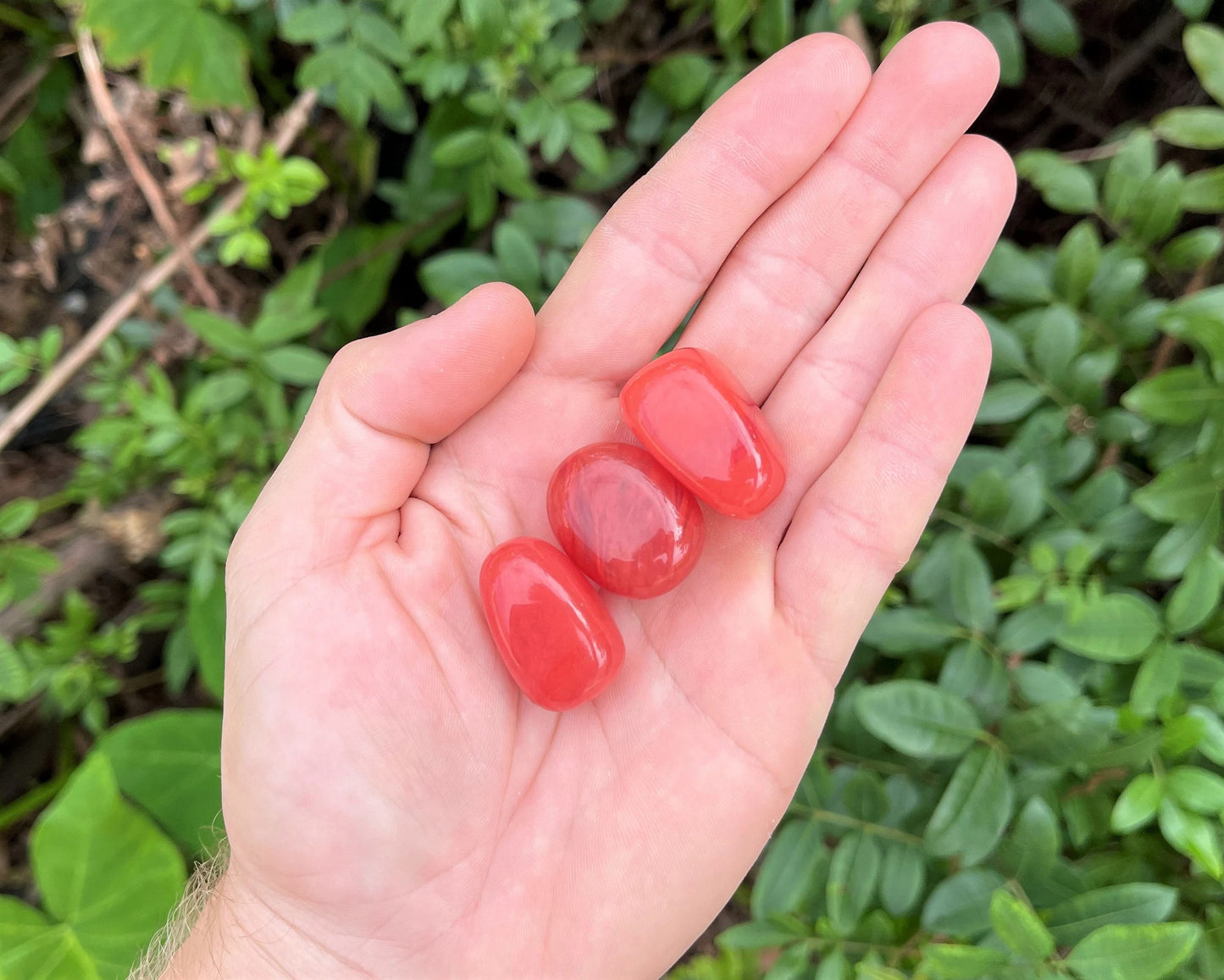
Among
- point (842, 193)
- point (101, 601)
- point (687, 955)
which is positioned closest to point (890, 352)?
point (842, 193)

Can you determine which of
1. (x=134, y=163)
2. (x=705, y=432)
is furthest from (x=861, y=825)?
(x=134, y=163)

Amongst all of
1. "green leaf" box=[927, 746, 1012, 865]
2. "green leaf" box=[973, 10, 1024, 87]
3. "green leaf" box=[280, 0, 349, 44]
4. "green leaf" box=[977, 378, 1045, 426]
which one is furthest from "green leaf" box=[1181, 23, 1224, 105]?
"green leaf" box=[280, 0, 349, 44]

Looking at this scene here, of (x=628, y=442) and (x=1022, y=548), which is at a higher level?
(x=628, y=442)

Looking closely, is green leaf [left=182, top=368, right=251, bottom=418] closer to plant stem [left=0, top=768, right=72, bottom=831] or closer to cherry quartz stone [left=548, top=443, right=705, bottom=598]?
cherry quartz stone [left=548, top=443, right=705, bottom=598]

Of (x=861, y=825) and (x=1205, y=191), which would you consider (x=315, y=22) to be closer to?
(x=1205, y=191)

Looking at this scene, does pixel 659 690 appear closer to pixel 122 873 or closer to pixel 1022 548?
pixel 1022 548

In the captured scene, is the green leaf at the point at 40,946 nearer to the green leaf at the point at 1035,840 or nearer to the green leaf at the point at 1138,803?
the green leaf at the point at 1035,840
